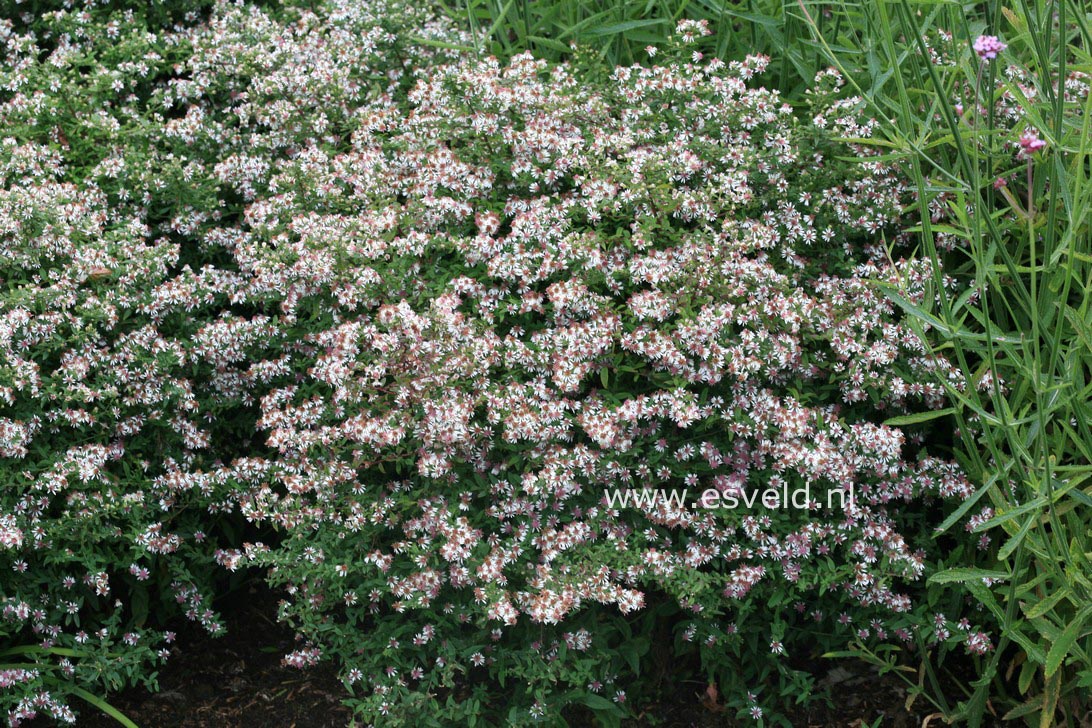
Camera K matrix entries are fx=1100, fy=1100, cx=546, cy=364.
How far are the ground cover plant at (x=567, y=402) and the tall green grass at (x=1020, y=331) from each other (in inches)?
0.9

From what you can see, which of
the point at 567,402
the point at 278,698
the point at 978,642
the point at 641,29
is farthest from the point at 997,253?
the point at 278,698

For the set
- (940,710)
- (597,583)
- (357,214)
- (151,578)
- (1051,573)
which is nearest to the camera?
(1051,573)

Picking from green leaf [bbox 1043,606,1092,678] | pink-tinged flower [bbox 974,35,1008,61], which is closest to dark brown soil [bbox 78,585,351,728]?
green leaf [bbox 1043,606,1092,678]

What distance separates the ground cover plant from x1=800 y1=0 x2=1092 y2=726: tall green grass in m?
0.02

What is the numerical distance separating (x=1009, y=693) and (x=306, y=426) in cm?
206

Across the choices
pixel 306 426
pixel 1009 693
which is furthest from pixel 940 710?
pixel 306 426

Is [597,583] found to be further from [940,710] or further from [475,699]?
[940,710]

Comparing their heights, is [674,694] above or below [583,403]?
below

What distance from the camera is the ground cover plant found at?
271 cm

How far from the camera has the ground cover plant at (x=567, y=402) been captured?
2709 mm

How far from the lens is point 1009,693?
9.87 feet

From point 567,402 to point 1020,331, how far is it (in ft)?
3.53

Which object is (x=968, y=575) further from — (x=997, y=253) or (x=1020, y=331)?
(x=997, y=253)

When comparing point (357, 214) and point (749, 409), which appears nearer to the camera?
point (749, 409)
